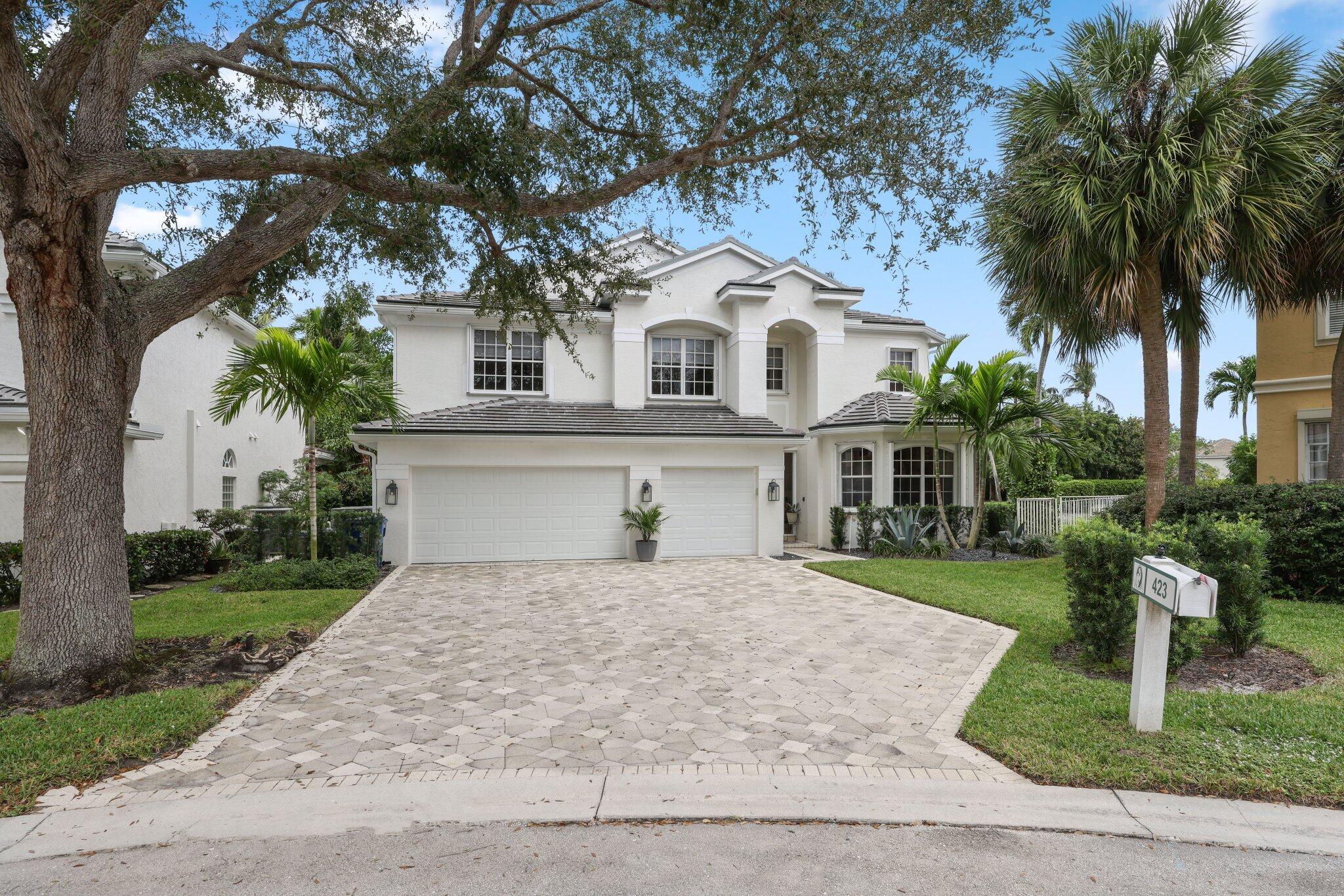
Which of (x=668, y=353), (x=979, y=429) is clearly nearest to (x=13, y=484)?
(x=668, y=353)

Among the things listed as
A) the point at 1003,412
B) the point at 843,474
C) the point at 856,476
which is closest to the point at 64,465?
the point at 843,474

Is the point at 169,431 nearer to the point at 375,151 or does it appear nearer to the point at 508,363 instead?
the point at 508,363

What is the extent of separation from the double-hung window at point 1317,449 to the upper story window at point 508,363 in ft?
52.0

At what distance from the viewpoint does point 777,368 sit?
1973 cm

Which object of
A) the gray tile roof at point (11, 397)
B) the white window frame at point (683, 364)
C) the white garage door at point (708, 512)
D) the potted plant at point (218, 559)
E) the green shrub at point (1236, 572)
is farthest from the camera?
the white window frame at point (683, 364)

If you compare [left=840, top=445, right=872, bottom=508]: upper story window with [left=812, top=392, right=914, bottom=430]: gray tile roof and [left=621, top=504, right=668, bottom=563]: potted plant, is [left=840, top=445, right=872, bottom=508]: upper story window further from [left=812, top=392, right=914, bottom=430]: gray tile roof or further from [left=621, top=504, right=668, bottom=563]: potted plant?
[left=621, top=504, right=668, bottom=563]: potted plant

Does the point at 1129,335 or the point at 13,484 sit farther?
the point at 1129,335

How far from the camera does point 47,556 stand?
623cm

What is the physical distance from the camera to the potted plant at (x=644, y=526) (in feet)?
52.2

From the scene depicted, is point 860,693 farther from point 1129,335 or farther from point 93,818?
point 1129,335

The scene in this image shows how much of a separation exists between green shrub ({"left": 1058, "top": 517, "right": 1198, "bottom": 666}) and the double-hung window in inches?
418

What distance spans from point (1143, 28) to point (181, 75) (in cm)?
1345

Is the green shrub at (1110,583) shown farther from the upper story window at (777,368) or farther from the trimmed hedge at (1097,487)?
the trimmed hedge at (1097,487)

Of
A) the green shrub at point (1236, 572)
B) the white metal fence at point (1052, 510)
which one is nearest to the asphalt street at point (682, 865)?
the green shrub at point (1236, 572)
